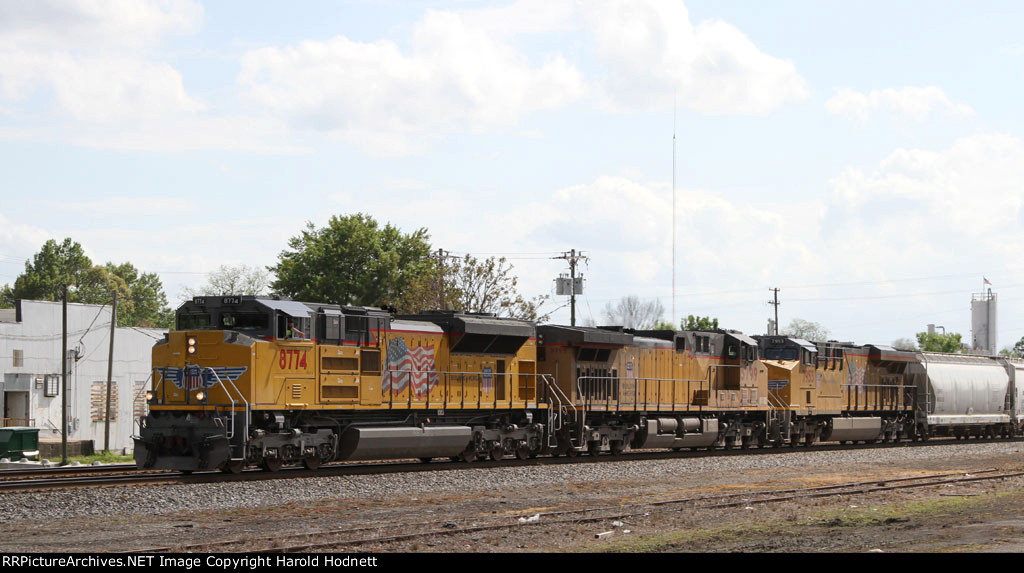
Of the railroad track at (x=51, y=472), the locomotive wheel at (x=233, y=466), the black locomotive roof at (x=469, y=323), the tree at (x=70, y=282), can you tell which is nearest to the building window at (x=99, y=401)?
the railroad track at (x=51, y=472)

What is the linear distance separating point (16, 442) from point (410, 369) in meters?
15.8

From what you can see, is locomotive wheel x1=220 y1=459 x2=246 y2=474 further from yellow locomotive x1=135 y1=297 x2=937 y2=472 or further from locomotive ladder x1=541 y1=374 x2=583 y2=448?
locomotive ladder x1=541 y1=374 x2=583 y2=448

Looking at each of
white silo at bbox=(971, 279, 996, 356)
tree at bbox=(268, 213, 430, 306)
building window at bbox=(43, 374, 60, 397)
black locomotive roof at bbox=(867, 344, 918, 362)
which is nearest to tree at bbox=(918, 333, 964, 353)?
white silo at bbox=(971, 279, 996, 356)

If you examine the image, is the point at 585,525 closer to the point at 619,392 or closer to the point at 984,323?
the point at 619,392

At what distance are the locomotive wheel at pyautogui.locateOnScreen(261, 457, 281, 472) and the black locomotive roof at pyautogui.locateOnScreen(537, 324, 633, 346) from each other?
8.16 m

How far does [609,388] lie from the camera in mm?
27141

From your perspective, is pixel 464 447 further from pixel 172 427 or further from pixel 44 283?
pixel 44 283

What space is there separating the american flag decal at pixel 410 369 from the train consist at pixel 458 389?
0.10 feet

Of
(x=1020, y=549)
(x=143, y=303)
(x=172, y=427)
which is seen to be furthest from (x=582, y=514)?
(x=143, y=303)

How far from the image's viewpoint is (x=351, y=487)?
1797 cm

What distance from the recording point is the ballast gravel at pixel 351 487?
15.2 m

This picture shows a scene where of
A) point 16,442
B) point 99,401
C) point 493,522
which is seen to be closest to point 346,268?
point 99,401

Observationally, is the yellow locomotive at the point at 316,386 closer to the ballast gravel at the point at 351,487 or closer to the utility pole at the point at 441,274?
the ballast gravel at the point at 351,487
